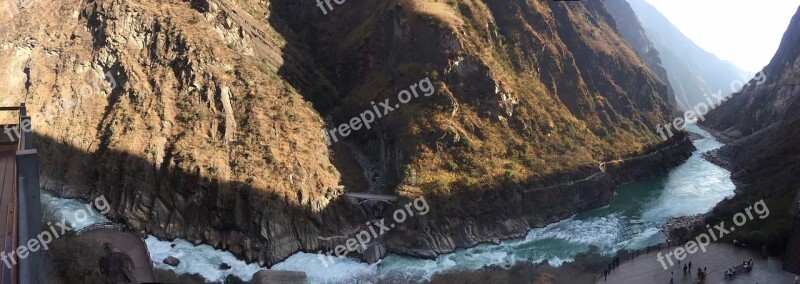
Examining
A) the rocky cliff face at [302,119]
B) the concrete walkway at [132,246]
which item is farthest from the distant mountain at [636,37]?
the concrete walkway at [132,246]

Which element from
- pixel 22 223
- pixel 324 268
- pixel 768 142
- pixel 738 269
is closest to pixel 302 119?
pixel 324 268

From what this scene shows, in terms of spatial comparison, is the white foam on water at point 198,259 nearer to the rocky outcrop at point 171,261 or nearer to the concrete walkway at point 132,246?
the rocky outcrop at point 171,261

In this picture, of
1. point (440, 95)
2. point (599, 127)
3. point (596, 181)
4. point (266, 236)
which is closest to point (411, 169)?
Answer: point (440, 95)

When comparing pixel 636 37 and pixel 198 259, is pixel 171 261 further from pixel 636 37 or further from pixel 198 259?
pixel 636 37

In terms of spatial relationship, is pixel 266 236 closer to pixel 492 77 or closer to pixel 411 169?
pixel 411 169

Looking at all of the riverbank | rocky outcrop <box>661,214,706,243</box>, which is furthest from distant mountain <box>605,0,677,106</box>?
rocky outcrop <box>661,214,706,243</box>

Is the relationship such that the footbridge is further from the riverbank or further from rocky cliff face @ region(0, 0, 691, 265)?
the riverbank
